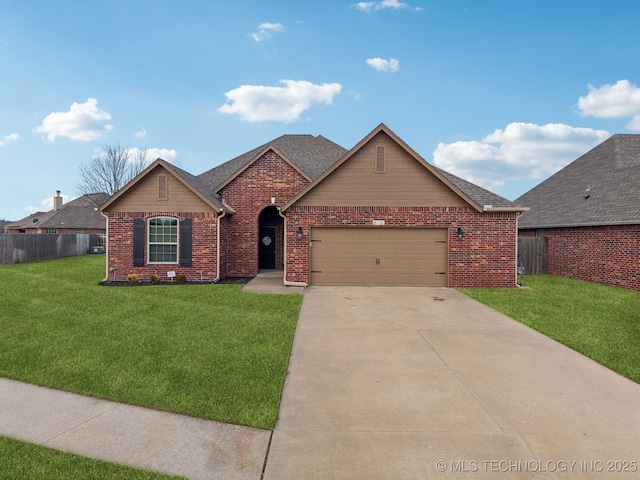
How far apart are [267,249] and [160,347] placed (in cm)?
1192

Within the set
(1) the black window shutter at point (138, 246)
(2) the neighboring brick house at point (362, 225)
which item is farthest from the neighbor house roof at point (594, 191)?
(1) the black window shutter at point (138, 246)

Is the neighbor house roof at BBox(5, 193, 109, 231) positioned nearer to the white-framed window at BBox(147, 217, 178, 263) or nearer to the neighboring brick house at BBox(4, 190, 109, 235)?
the neighboring brick house at BBox(4, 190, 109, 235)

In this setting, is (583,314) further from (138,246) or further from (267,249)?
(138,246)

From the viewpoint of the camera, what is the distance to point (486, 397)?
4500 millimetres

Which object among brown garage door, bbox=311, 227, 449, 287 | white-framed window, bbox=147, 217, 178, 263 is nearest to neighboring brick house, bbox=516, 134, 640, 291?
brown garage door, bbox=311, 227, 449, 287

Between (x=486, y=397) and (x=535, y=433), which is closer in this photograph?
(x=535, y=433)

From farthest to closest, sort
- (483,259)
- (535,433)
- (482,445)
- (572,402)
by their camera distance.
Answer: (483,259) → (572,402) → (535,433) → (482,445)

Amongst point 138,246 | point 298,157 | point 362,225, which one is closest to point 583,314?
point 362,225

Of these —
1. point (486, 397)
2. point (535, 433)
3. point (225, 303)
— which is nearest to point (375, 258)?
point (225, 303)

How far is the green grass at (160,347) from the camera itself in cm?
433

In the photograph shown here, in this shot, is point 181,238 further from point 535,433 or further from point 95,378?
point 535,433

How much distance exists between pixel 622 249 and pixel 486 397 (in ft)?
41.7

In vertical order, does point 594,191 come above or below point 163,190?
→ above

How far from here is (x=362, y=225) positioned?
13.1 m
